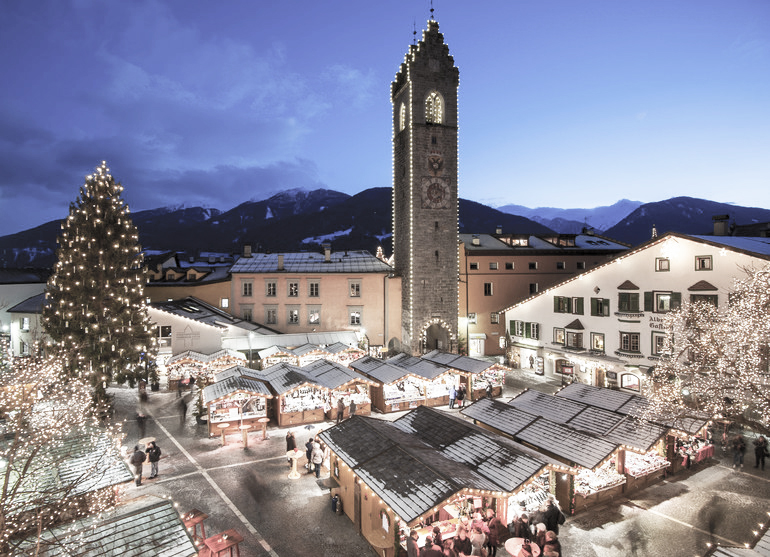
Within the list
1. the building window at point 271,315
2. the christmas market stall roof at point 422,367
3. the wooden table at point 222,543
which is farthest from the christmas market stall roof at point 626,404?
the building window at point 271,315

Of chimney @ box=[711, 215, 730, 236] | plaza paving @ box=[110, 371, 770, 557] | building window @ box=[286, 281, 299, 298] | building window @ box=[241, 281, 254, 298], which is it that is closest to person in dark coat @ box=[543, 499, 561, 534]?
plaza paving @ box=[110, 371, 770, 557]

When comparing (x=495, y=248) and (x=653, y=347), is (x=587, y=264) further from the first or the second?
(x=653, y=347)

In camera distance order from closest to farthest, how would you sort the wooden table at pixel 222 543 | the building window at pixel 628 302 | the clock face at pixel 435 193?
the wooden table at pixel 222 543 < the building window at pixel 628 302 < the clock face at pixel 435 193

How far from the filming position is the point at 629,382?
27.3 metres

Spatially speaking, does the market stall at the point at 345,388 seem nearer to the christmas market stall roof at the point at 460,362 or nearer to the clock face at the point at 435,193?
the christmas market stall roof at the point at 460,362

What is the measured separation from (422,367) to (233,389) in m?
11.4

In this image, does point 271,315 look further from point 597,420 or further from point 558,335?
point 597,420

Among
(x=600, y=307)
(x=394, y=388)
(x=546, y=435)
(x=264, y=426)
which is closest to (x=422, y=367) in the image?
(x=394, y=388)

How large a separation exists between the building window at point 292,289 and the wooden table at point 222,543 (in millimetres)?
30546

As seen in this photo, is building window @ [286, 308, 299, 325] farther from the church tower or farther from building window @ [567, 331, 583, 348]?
building window @ [567, 331, 583, 348]

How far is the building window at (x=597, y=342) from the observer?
93.9ft

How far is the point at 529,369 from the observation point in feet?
114

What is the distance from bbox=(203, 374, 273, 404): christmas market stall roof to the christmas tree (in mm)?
6084

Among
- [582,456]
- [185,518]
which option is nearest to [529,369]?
[582,456]
